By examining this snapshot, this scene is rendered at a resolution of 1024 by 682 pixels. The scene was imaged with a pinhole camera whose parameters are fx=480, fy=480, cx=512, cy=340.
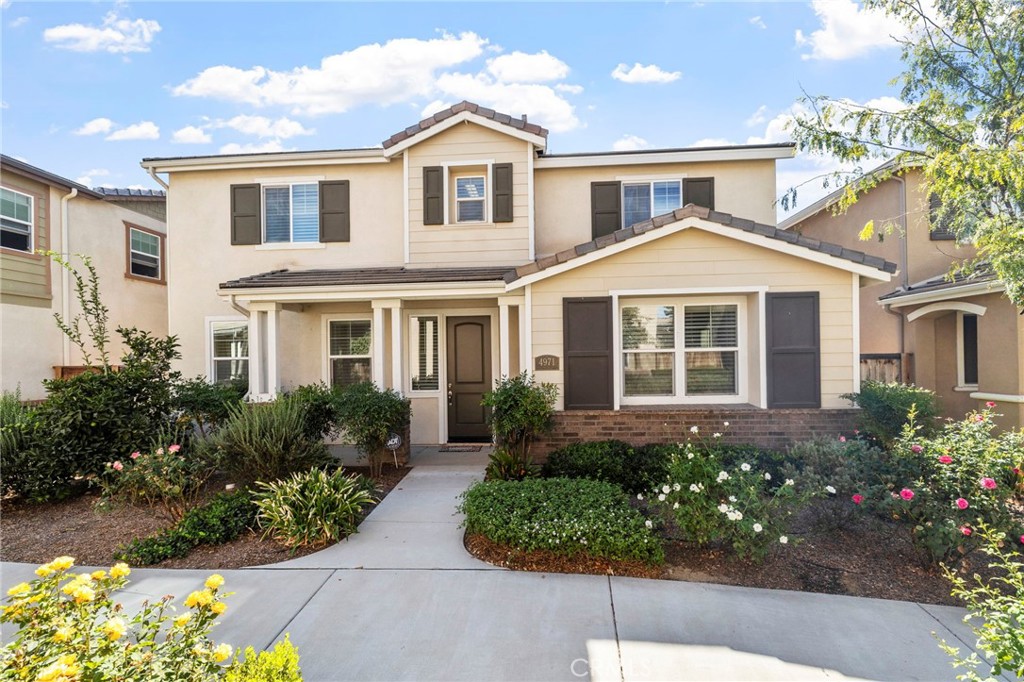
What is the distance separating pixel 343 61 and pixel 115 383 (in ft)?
23.9

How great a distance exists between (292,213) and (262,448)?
5550mm

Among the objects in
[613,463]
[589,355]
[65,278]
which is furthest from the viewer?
[65,278]

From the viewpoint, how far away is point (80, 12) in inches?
270

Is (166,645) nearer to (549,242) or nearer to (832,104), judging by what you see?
(832,104)

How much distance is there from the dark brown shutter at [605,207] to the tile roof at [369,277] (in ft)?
6.52

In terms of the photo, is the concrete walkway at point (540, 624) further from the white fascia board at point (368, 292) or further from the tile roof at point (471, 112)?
the tile roof at point (471, 112)

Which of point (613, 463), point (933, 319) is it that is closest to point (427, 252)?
point (613, 463)

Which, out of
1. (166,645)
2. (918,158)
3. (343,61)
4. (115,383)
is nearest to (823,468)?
(918,158)

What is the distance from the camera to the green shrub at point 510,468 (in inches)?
257

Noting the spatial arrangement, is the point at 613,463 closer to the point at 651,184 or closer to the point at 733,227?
the point at 733,227

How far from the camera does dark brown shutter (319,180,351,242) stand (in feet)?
31.4

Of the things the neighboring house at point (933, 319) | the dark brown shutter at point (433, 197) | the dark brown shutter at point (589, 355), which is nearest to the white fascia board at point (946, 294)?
the neighboring house at point (933, 319)

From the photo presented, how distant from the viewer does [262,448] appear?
6.00 meters

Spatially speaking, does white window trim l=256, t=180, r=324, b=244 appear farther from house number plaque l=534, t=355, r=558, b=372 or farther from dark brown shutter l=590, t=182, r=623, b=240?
dark brown shutter l=590, t=182, r=623, b=240
